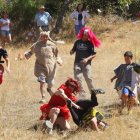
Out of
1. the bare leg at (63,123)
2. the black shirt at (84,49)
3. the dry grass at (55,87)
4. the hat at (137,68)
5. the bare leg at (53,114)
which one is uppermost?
the black shirt at (84,49)

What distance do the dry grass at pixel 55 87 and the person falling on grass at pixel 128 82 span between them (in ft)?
0.86

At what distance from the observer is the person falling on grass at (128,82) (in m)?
9.58

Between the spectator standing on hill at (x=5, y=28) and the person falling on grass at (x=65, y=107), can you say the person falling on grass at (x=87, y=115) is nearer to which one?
the person falling on grass at (x=65, y=107)

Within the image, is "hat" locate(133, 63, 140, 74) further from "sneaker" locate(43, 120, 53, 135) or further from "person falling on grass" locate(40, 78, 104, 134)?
"sneaker" locate(43, 120, 53, 135)

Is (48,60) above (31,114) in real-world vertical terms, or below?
above

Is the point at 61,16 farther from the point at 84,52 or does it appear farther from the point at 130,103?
the point at 130,103

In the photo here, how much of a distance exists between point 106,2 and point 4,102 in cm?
1570

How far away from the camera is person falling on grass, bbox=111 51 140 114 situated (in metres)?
9.58

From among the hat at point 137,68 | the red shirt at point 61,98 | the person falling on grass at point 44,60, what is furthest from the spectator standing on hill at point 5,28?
the red shirt at point 61,98

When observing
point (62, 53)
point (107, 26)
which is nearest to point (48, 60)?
point (62, 53)

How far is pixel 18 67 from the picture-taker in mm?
15438

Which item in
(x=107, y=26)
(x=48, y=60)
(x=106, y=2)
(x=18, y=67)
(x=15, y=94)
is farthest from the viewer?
(x=106, y=2)

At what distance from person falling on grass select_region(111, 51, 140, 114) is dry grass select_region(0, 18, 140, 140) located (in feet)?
0.86

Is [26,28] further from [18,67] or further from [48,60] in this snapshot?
[48,60]
